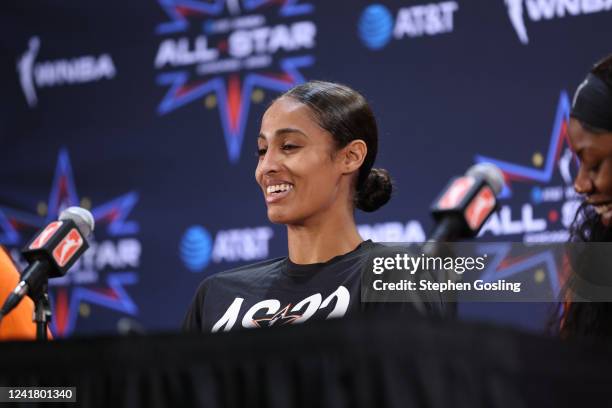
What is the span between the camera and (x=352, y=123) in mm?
2344

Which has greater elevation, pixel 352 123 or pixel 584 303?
pixel 352 123

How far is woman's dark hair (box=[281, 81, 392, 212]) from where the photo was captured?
2.31m

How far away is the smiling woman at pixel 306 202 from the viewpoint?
2191 mm

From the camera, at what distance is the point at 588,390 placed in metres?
1.10

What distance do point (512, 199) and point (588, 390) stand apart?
2.13 m

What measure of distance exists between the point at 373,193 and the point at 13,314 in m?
0.92

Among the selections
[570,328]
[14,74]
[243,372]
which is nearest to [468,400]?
[243,372]

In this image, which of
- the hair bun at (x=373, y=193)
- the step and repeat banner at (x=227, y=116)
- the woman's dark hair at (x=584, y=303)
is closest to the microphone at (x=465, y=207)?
the woman's dark hair at (x=584, y=303)

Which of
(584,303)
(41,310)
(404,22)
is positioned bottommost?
(584,303)

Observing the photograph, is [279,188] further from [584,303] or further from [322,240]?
[584,303]

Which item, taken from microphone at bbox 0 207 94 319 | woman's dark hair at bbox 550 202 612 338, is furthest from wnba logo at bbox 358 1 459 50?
microphone at bbox 0 207 94 319

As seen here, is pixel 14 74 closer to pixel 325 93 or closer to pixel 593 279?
pixel 325 93

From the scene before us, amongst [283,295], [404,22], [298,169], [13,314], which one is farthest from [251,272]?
[404,22]

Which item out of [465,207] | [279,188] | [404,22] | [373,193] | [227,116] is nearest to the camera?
[465,207]
